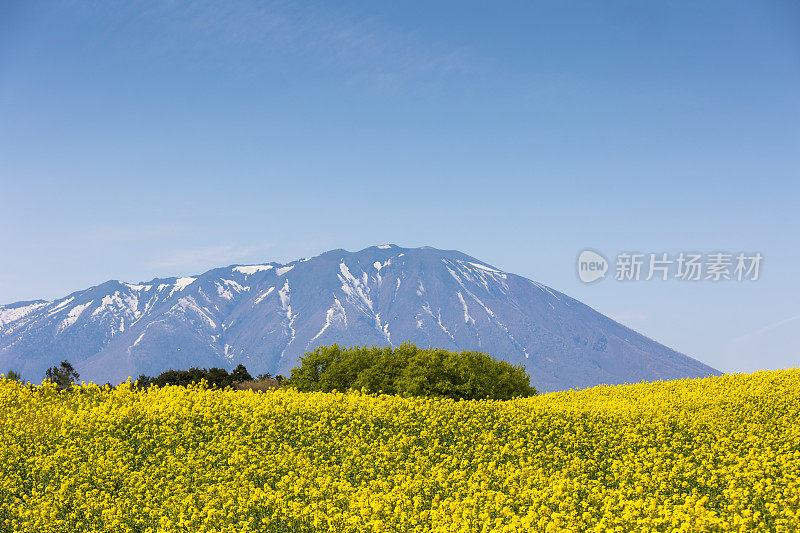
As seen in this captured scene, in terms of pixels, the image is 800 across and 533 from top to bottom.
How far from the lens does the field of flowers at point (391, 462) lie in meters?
8.26

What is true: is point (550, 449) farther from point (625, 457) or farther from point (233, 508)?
point (233, 508)

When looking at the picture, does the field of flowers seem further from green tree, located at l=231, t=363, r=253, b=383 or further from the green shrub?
green tree, located at l=231, t=363, r=253, b=383

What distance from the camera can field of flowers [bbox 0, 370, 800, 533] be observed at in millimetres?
8258

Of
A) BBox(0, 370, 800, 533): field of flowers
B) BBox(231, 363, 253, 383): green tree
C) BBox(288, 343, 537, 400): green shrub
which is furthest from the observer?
BBox(231, 363, 253, 383): green tree

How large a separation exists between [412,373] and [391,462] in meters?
9.42

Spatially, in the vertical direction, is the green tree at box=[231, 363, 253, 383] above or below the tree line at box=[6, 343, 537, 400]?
below

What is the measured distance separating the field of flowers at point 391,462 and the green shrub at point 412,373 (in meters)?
3.96

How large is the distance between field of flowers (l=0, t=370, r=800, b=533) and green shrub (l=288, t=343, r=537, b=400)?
13.0ft

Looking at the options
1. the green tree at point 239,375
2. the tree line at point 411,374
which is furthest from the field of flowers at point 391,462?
the green tree at point 239,375

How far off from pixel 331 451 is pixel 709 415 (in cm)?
802

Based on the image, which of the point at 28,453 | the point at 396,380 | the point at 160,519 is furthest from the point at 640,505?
the point at 396,380

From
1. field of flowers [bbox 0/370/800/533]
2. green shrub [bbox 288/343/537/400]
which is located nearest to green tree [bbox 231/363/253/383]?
green shrub [bbox 288/343/537/400]

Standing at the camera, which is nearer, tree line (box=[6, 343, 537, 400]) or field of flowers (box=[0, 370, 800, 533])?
field of flowers (box=[0, 370, 800, 533])

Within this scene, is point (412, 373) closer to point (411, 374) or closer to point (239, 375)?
point (411, 374)
